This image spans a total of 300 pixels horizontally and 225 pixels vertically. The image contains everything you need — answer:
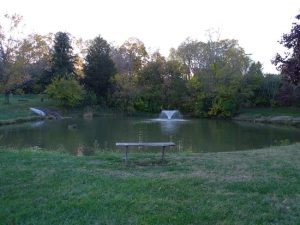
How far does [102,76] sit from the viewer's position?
2024 inches

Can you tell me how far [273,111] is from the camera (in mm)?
Answer: 45969

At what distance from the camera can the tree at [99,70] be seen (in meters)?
51.5

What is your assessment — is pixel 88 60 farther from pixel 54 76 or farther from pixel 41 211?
pixel 41 211

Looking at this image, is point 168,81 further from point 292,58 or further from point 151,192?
point 151,192

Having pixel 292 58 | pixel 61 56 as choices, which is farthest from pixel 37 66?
pixel 292 58

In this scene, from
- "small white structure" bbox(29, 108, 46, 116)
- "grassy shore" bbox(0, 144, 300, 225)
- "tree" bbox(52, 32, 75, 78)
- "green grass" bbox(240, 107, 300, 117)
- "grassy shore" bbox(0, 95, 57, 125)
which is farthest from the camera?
"tree" bbox(52, 32, 75, 78)

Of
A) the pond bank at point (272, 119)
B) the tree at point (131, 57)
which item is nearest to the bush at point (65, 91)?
the tree at point (131, 57)

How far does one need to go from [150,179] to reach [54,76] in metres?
44.5

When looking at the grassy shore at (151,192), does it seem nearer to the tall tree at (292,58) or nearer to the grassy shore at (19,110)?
the tall tree at (292,58)

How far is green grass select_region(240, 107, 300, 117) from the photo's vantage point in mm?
44250

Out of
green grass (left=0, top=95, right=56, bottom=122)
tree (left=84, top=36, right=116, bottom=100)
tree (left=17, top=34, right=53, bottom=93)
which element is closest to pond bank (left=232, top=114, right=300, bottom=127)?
tree (left=84, top=36, right=116, bottom=100)

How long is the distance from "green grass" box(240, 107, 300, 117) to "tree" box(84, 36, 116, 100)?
1699cm

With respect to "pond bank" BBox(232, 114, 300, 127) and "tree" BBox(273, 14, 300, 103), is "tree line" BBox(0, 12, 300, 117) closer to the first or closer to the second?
"pond bank" BBox(232, 114, 300, 127)

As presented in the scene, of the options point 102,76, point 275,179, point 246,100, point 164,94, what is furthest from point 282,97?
point 275,179
